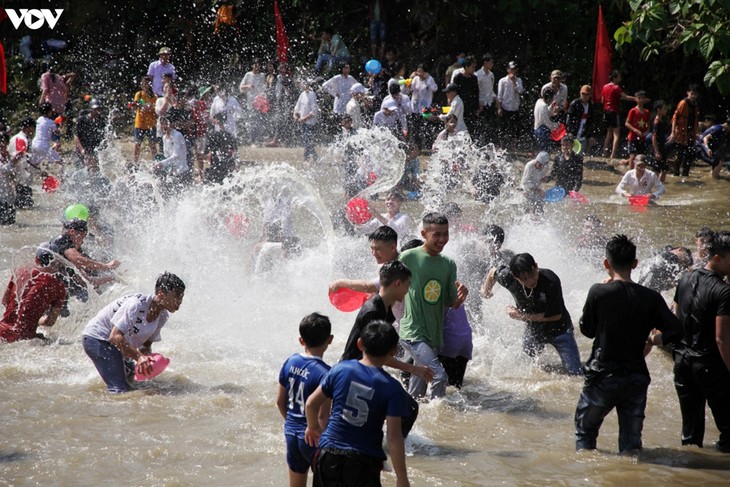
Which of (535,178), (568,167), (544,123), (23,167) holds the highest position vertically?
(544,123)

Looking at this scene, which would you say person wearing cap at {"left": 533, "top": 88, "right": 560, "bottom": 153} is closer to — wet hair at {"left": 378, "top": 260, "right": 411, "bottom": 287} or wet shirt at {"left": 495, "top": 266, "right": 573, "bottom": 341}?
wet shirt at {"left": 495, "top": 266, "right": 573, "bottom": 341}

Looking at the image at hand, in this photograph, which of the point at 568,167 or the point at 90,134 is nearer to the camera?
the point at 568,167

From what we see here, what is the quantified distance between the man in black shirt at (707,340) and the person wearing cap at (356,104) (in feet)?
36.9

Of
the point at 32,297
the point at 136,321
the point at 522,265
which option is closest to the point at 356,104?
the point at 32,297

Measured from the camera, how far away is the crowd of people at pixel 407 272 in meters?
5.03

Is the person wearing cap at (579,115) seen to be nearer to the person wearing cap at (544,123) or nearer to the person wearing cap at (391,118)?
the person wearing cap at (544,123)

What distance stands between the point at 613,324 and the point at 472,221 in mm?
8925

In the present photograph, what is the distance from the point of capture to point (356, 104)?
1716 centimetres

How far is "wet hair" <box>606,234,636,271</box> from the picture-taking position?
570 centimetres

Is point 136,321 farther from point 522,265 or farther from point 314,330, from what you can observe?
point 522,265

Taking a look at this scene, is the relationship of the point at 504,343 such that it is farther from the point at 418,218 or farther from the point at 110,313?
the point at 418,218

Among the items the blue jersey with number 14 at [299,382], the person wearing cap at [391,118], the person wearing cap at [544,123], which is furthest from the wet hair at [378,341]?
the person wearing cap at [544,123]

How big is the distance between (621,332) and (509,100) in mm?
13077

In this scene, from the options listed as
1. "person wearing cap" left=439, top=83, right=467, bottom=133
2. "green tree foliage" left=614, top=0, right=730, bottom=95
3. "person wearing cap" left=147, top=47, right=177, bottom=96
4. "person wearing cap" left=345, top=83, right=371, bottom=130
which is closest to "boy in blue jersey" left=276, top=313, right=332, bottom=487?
"green tree foliage" left=614, top=0, right=730, bottom=95
